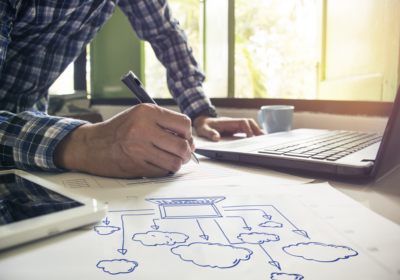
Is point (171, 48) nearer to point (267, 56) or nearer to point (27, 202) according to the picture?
point (27, 202)

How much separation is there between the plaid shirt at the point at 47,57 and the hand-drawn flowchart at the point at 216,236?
273 millimetres

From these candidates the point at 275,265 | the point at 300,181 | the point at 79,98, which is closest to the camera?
the point at 275,265

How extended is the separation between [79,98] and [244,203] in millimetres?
1781

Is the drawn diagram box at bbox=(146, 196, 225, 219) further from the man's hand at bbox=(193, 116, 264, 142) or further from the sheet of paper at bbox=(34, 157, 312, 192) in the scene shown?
the man's hand at bbox=(193, 116, 264, 142)

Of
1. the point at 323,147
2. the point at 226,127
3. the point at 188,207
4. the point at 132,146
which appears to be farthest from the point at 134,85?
the point at 226,127

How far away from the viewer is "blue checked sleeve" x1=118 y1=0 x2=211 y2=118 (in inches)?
44.4

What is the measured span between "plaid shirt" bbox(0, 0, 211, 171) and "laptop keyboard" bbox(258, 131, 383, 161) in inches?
14.8

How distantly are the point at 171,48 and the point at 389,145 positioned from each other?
890mm

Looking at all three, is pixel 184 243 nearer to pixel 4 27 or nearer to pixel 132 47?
pixel 4 27

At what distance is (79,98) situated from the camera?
76.4 inches

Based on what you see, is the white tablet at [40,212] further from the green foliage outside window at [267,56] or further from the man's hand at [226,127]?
the green foliage outside window at [267,56]

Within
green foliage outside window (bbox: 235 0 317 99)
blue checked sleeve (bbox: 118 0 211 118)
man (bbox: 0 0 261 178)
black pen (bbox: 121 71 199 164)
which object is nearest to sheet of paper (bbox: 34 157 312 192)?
man (bbox: 0 0 261 178)

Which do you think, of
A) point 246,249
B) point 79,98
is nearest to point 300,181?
point 246,249

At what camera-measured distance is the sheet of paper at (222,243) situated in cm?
23
